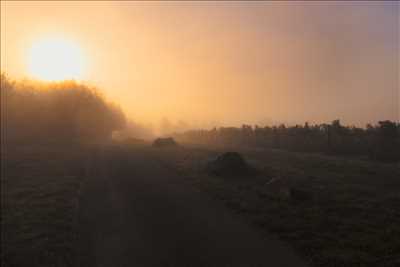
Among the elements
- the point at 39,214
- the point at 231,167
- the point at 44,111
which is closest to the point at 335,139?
the point at 231,167

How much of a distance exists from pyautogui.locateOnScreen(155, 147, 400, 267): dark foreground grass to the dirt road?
890mm

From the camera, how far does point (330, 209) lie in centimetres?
1711

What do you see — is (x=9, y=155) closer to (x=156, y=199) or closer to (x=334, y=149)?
(x=156, y=199)

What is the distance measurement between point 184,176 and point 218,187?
5535 millimetres

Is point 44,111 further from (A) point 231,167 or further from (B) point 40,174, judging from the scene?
(A) point 231,167

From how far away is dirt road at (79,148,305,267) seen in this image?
40.8 feet

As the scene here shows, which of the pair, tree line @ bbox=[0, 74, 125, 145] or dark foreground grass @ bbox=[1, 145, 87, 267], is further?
tree line @ bbox=[0, 74, 125, 145]

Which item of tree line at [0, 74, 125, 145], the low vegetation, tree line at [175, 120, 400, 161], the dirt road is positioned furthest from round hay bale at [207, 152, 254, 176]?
tree line at [0, 74, 125, 145]

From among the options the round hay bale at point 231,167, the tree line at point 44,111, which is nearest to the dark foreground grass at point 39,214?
the round hay bale at point 231,167

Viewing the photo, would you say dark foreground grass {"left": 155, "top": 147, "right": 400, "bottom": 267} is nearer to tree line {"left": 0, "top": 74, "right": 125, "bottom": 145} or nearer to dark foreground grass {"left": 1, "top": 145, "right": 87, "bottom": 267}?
dark foreground grass {"left": 1, "top": 145, "right": 87, "bottom": 267}

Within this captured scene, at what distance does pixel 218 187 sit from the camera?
23156mm

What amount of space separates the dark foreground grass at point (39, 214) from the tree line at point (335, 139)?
80.3 feet

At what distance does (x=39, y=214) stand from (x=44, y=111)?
6021 cm

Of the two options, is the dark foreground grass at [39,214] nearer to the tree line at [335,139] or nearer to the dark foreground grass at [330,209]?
the dark foreground grass at [330,209]
